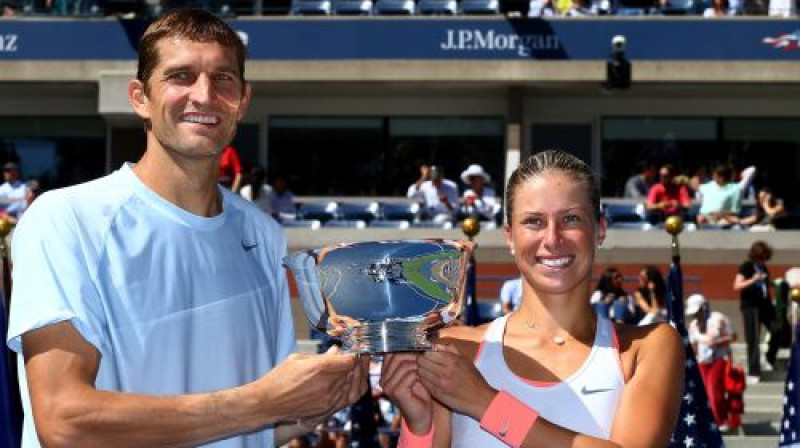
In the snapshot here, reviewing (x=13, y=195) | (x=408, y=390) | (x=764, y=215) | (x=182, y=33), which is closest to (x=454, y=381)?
(x=408, y=390)

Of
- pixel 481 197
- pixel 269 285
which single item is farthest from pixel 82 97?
pixel 269 285

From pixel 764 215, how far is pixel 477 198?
134 inches

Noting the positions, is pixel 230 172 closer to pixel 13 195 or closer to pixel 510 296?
pixel 13 195

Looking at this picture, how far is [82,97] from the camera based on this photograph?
2492 cm

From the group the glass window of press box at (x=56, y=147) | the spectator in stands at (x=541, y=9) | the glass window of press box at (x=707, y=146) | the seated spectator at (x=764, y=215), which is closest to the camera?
the seated spectator at (x=764, y=215)

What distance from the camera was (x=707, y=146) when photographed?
78.8ft

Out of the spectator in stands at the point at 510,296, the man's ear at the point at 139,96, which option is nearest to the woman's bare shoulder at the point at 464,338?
the man's ear at the point at 139,96

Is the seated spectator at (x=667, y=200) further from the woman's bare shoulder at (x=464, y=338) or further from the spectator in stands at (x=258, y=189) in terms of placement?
the woman's bare shoulder at (x=464, y=338)

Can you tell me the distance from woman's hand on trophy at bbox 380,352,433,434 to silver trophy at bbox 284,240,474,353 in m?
0.10

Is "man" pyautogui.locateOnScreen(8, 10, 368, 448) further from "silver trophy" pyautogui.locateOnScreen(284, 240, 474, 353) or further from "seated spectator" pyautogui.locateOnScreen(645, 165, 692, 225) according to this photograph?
"seated spectator" pyautogui.locateOnScreen(645, 165, 692, 225)

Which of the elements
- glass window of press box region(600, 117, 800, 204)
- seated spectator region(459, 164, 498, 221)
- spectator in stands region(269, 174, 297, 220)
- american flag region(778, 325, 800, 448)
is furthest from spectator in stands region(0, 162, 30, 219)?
american flag region(778, 325, 800, 448)

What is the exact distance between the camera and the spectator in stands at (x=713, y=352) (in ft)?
40.6

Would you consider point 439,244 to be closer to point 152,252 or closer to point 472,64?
point 152,252

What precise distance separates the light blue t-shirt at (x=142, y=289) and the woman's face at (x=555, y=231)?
55 centimetres
